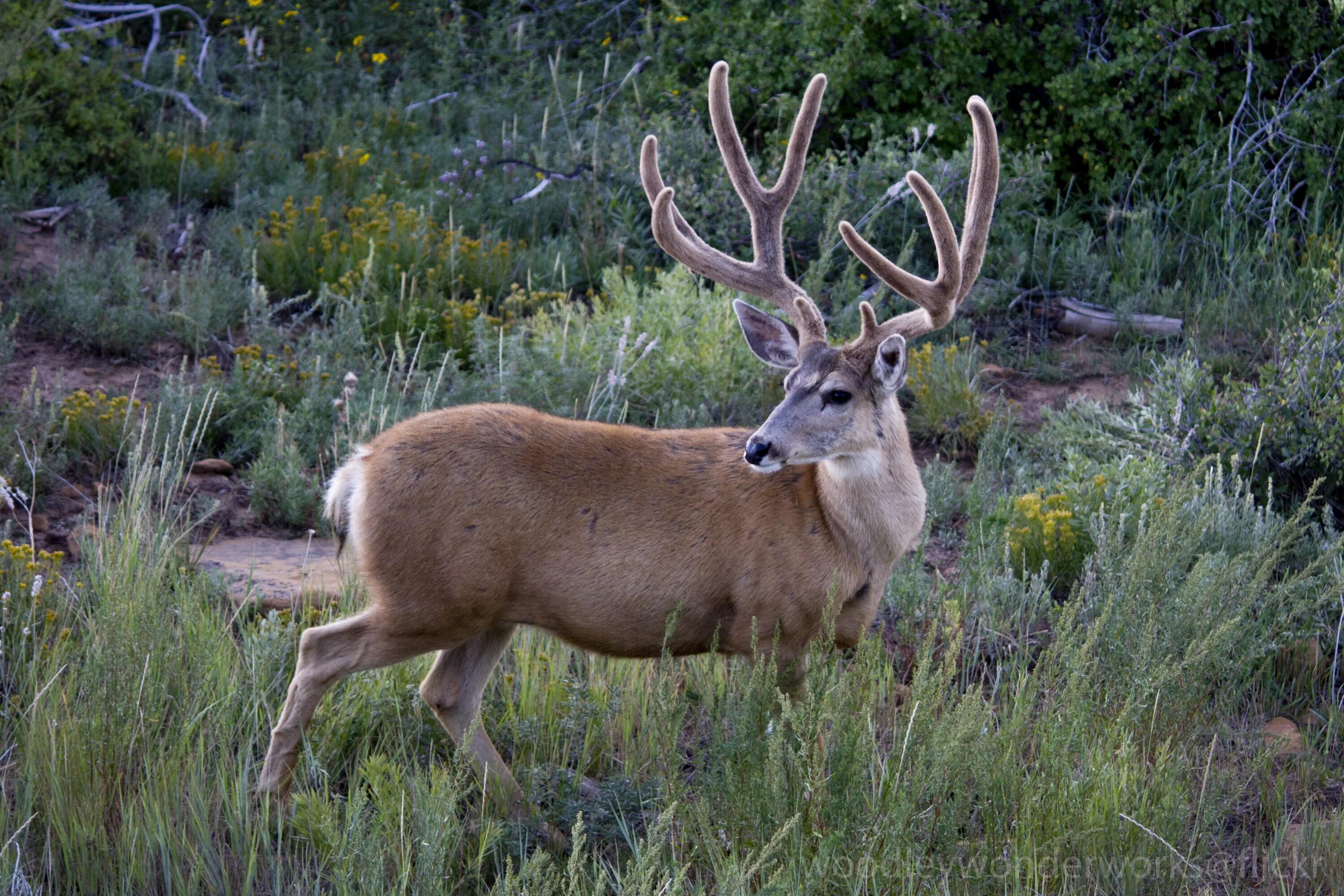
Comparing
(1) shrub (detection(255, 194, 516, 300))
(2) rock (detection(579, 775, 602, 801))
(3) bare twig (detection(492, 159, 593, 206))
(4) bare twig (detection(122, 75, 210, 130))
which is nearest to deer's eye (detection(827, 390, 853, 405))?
(2) rock (detection(579, 775, 602, 801))

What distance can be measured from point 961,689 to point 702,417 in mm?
2253

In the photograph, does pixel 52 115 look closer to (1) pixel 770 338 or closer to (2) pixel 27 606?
(2) pixel 27 606

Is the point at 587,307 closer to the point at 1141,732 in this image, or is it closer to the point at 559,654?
the point at 559,654

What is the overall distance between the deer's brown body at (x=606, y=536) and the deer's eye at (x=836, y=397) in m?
0.25

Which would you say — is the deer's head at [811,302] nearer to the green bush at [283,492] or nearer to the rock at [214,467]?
the green bush at [283,492]

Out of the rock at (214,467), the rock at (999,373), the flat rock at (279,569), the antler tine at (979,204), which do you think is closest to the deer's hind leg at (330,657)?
the flat rock at (279,569)

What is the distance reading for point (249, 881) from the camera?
3.42 meters

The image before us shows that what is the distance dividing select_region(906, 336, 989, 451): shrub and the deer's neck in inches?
99.8

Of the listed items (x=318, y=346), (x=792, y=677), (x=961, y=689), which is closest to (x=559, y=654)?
(x=792, y=677)

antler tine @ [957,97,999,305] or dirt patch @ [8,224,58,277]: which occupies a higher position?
antler tine @ [957,97,999,305]

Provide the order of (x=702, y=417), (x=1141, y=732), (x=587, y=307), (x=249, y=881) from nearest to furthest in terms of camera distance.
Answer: (x=249, y=881)
(x=1141, y=732)
(x=702, y=417)
(x=587, y=307)

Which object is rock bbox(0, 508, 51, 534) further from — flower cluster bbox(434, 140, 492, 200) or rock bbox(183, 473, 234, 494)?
→ flower cluster bbox(434, 140, 492, 200)

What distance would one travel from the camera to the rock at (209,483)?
6023 mm

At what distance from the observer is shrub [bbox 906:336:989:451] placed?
6.90 meters
